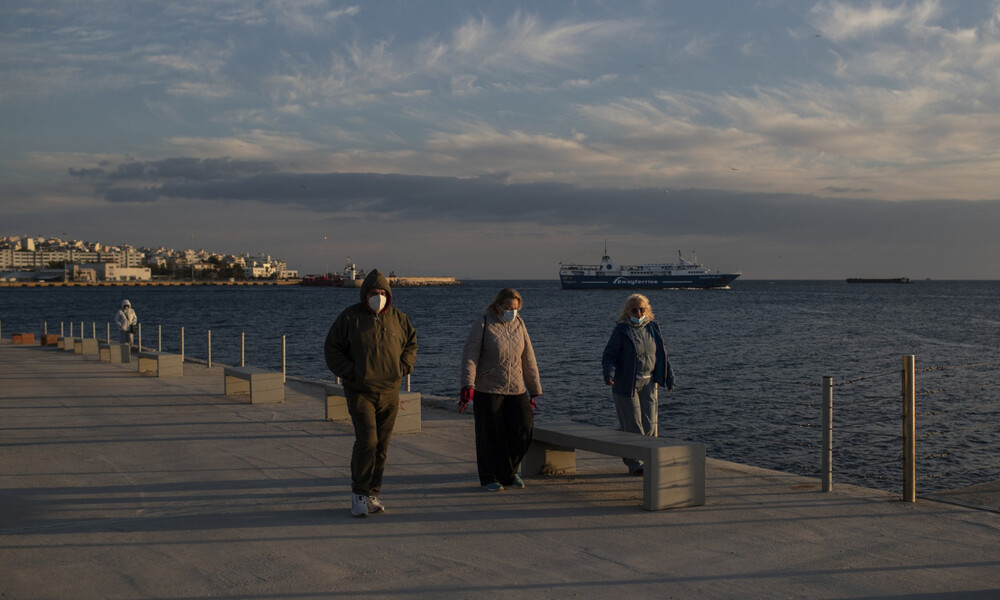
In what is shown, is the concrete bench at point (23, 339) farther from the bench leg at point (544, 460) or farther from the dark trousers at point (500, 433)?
the dark trousers at point (500, 433)

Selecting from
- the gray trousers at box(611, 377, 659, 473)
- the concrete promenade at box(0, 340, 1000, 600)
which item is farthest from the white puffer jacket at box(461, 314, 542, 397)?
the gray trousers at box(611, 377, 659, 473)

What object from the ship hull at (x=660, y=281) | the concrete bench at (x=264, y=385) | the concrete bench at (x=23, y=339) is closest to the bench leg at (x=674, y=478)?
the concrete bench at (x=264, y=385)

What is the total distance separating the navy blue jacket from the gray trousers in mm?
75

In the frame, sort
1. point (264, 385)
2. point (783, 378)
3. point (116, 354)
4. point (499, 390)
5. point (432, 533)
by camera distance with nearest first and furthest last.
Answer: point (432, 533), point (499, 390), point (264, 385), point (116, 354), point (783, 378)

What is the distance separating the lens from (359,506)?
6.09 m

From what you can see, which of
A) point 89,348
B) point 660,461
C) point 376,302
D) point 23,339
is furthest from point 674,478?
point 23,339

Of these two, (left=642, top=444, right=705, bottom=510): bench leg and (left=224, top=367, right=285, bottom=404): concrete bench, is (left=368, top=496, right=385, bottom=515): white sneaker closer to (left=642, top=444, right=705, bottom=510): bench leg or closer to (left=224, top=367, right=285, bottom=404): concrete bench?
(left=642, top=444, right=705, bottom=510): bench leg

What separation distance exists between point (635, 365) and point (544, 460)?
1.19 metres

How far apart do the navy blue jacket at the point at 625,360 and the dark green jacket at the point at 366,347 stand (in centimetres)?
211

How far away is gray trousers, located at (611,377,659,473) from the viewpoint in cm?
757

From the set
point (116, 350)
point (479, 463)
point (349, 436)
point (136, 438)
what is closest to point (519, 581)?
point (479, 463)

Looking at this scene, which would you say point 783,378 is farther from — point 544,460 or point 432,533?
point 432,533

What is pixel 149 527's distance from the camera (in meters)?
5.89

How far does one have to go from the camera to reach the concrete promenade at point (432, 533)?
4.68 metres
